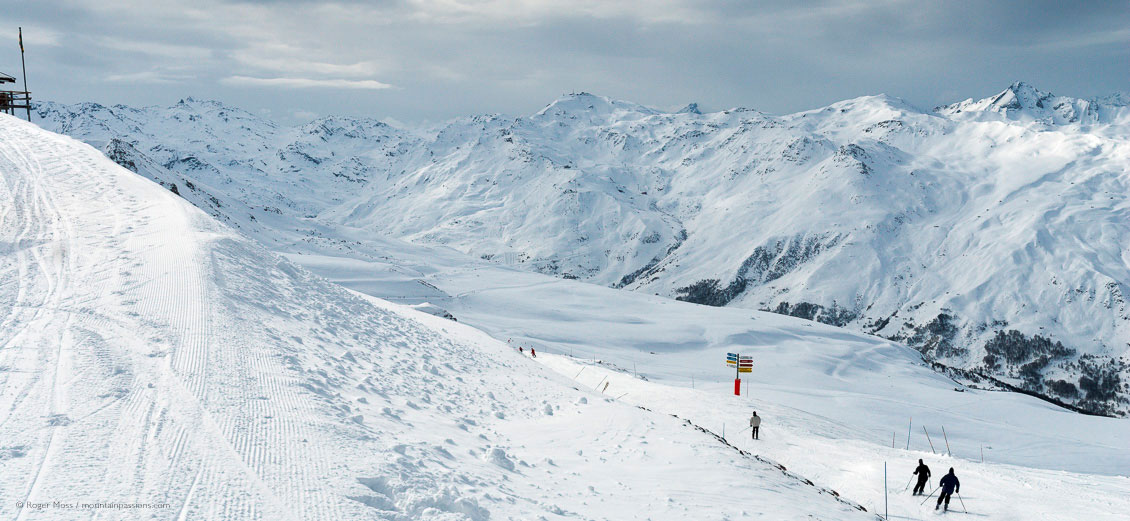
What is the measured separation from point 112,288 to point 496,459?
41.1ft

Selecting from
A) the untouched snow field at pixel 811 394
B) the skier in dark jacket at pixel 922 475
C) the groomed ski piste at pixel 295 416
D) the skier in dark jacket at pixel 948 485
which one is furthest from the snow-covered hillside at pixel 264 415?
the untouched snow field at pixel 811 394

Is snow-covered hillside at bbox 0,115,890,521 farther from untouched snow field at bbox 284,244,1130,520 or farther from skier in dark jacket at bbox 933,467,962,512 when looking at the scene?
untouched snow field at bbox 284,244,1130,520

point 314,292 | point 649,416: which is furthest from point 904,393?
point 314,292

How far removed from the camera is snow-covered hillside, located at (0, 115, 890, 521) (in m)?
9.10

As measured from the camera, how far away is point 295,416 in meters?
12.2

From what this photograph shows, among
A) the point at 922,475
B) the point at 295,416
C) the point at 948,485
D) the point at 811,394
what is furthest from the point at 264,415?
the point at 811,394

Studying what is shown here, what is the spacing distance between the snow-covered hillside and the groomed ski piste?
0.06 metres

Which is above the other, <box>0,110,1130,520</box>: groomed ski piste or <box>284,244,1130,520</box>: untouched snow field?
<box>0,110,1130,520</box>: groomed ski piste

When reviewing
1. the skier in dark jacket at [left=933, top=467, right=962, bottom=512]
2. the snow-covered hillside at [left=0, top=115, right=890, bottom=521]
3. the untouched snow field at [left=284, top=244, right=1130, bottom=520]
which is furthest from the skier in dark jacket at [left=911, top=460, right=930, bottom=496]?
the snow-covered hillside at [left=0, top=115, right=890, bottom=521]

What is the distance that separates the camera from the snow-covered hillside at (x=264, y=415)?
358 inches

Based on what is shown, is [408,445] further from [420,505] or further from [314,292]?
[314,292]

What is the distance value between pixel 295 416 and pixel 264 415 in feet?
1.92

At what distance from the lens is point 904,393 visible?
232ft

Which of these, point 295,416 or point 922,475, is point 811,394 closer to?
point 922,475
